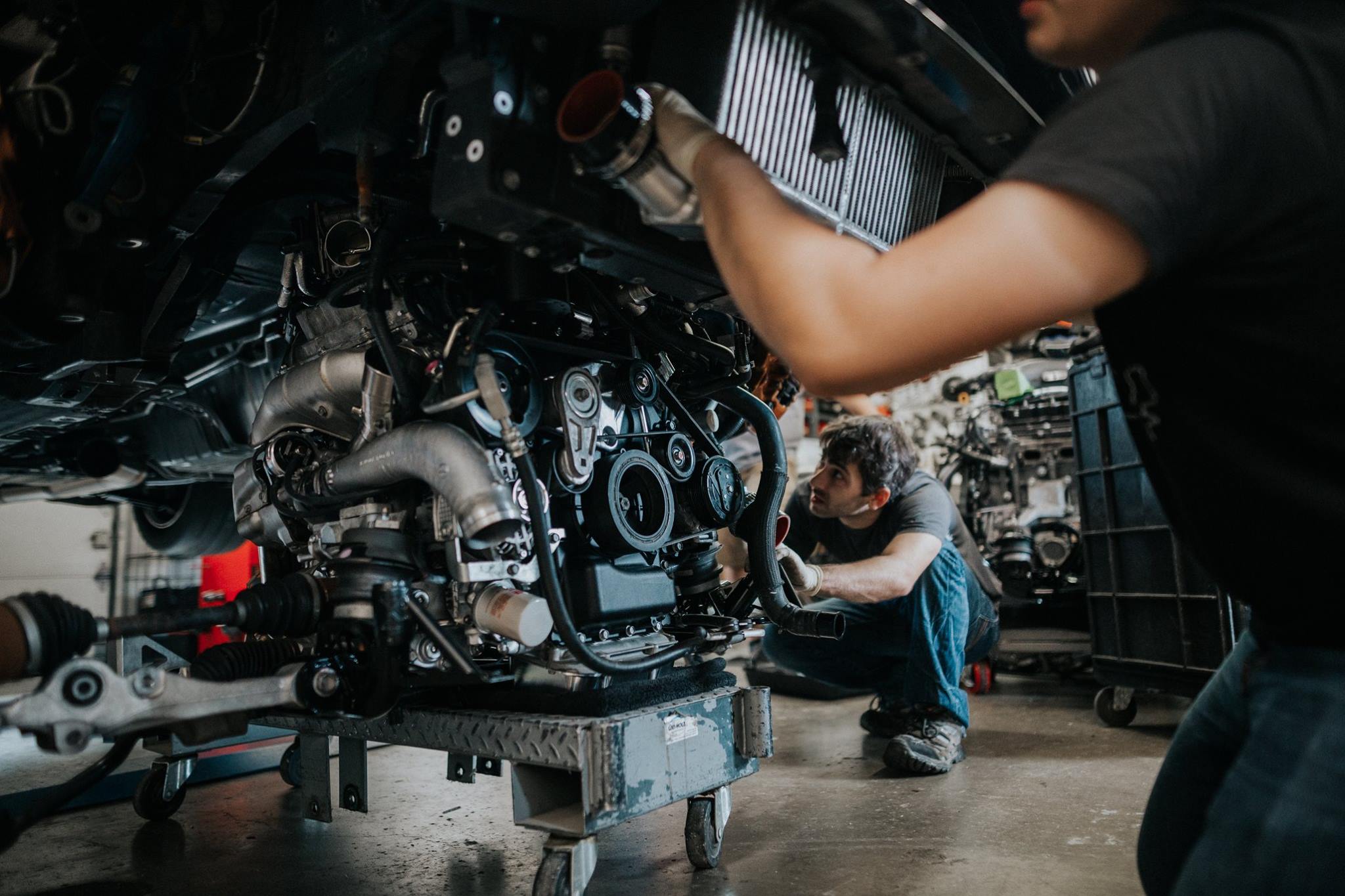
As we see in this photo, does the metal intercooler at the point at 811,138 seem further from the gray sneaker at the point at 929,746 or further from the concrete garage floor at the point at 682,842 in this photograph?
the gray sneaker at the point at 929,746

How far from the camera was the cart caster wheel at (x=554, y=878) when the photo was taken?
139cm

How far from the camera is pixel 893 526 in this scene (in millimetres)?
3014

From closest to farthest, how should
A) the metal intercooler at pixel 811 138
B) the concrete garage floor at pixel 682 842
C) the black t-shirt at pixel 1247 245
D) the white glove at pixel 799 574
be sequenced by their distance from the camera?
the black t-shirt at pixel 1247 245 → the metal intercooler at pixel 811 138 → the concrete garage floor at pixel 682 842 → the white glove at pixel 799 574

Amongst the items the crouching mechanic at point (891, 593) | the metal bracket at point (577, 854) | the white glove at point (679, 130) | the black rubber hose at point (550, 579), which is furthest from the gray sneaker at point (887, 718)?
the white glove at point (679, 130)

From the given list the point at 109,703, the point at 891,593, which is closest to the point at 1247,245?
the point at 109,703

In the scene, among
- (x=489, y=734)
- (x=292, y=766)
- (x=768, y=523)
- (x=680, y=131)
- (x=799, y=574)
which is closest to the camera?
(x=680, y=131)

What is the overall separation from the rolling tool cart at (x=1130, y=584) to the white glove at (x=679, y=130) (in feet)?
8.18

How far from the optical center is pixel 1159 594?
3285 millimetres

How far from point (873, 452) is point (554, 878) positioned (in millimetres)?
1899

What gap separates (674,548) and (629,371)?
1.23 feet

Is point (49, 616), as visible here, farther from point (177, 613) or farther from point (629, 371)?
point (629, 371)

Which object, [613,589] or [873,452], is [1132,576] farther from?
[613,589]

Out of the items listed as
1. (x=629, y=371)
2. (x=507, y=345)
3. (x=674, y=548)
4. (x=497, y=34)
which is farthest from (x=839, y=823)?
(x=497, y=34)

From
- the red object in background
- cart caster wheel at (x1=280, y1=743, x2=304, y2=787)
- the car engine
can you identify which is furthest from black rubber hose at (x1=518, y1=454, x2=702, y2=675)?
the red object in background
